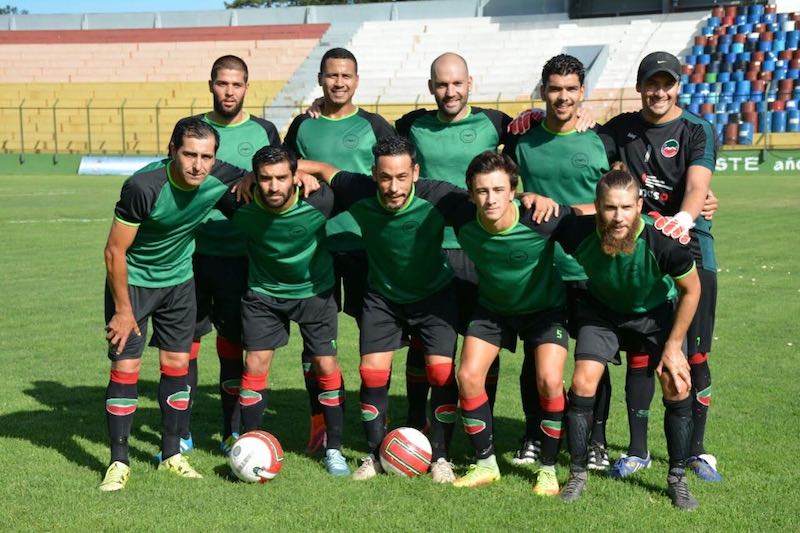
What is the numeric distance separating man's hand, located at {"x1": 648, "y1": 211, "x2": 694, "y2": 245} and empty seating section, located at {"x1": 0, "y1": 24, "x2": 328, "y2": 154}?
36.4m

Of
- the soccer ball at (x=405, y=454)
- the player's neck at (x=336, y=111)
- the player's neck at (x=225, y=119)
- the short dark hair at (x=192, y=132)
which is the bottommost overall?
the soccer ball at (x=405, y=454)

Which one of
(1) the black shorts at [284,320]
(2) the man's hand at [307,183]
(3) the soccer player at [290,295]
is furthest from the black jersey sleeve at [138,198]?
(1) the black shorts at [284,320]

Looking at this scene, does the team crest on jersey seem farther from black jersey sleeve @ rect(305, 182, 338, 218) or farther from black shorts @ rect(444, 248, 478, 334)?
black jersey sleeve @ rect(305, 182, 338, 218)

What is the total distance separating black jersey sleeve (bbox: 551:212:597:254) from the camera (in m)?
5.21

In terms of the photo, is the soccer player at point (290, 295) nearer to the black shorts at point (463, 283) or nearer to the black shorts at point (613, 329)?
the black shorts at point (463, 283)

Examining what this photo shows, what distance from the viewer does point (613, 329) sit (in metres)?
5.38

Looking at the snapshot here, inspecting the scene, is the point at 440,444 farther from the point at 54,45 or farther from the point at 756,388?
the point at 54,45

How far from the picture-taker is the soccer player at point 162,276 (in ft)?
17.3

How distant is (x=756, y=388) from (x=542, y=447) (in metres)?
2.59

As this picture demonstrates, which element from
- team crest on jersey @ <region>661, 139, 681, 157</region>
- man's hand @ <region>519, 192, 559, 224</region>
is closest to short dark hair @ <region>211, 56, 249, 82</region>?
man's hand @ <region>519, 192, 559, 224</region>

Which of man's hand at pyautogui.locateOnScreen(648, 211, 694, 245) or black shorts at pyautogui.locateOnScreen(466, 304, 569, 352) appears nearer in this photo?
man's hand at pyautogui.locateOnScreen(648, 211, 694, 245)

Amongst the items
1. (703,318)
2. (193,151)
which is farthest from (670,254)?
(193,151)

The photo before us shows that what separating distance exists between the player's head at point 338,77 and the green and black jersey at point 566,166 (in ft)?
3.87

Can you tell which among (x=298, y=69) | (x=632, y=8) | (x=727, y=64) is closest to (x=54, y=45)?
(x=298, y=69)
